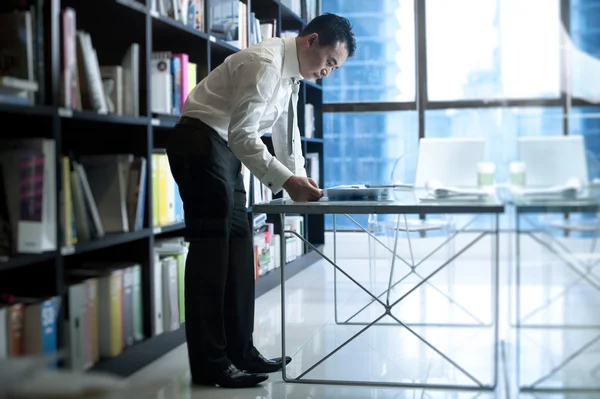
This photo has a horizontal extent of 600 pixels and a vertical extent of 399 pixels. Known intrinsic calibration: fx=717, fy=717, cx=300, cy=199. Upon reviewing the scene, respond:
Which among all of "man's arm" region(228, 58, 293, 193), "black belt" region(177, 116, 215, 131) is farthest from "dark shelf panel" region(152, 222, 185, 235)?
"man's arm" region(228, 58, 293, 193)

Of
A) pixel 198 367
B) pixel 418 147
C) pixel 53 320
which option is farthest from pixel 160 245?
pixel 418 147

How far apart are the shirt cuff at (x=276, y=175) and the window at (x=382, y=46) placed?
756 mm

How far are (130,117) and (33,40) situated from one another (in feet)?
1.68

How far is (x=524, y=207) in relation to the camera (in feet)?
5.43

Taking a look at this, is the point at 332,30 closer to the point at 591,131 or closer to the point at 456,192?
the point at 456,192

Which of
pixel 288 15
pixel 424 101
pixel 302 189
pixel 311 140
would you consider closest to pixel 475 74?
pixel 424 101

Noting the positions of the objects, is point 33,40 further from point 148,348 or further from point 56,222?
point 148,348

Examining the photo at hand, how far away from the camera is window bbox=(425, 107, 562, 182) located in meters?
1.86

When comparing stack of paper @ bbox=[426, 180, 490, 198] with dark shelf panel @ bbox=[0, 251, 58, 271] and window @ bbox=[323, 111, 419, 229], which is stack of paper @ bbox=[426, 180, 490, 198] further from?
dark shelf panel @ bbox=[0, 251, 58, 271]

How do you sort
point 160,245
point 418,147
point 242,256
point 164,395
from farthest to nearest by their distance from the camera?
point 418,147
point 160,245
point 242,256
point 164,395

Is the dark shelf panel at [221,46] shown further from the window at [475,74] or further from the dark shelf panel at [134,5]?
the dark shelf panel at [134,5]

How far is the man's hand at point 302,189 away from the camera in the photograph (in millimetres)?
1930

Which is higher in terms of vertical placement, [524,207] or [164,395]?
[524,207]

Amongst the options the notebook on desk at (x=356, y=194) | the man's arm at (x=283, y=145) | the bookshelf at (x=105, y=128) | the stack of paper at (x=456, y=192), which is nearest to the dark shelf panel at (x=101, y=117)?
the bookshelf at (x=105, y=128)
